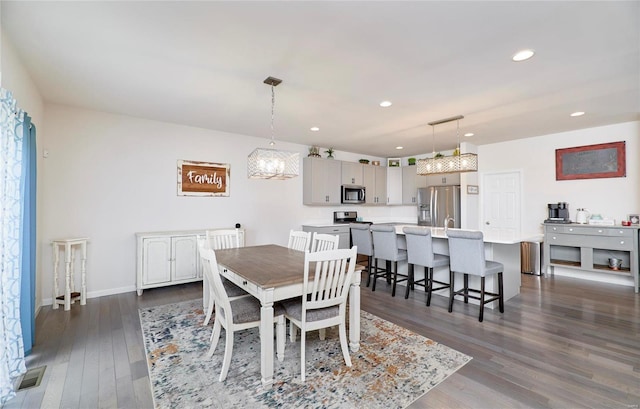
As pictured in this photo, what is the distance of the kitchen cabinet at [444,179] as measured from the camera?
6.29 m

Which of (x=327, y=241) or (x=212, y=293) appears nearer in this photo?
(x=212, y=293)

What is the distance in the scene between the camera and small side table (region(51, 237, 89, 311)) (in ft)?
11.4

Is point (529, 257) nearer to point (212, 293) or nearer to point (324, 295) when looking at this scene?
point (324, 295)

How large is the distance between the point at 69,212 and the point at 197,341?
107 inches

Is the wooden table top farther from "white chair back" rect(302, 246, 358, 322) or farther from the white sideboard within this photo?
the white sideboard

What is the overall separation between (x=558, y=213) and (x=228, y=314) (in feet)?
18.8

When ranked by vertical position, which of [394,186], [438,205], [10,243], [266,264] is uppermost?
[394,186]

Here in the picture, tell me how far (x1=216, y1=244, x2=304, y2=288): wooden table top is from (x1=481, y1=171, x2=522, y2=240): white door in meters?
4.44

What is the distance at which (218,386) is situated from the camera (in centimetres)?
203

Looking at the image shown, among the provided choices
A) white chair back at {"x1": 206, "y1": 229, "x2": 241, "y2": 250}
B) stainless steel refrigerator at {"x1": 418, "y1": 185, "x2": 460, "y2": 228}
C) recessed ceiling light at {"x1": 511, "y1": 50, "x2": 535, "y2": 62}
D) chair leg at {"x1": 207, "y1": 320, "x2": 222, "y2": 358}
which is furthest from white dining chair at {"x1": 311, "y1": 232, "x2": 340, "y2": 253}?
stainless steel refrigerator at {"x1": 418, "y1": 185, "x2": 460, "y2": 228}

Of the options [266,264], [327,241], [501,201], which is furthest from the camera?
[501,201]

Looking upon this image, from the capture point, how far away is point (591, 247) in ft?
15.1

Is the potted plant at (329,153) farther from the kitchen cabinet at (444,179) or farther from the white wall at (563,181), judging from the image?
the white wall at (563,181)

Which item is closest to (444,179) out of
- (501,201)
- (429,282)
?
(501,201)
